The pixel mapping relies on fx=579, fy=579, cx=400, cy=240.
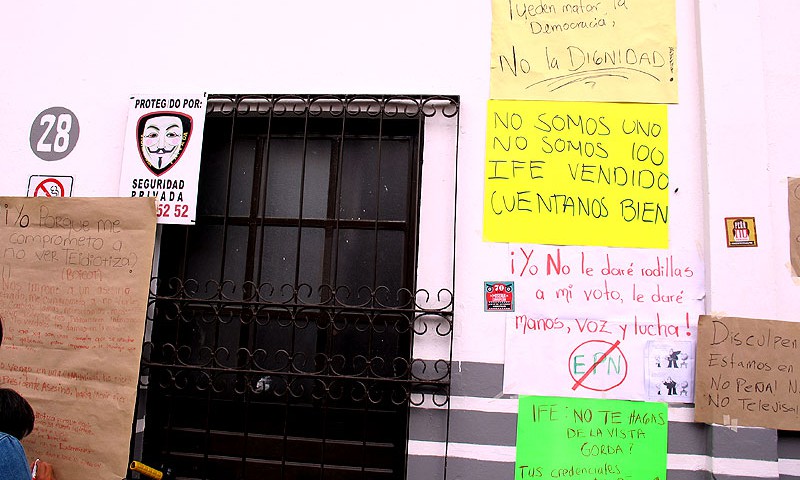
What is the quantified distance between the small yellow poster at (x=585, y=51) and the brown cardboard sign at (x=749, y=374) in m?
1.37

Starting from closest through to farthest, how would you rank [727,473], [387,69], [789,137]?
1. [727,473]
2. [789,137]
3. [387,69]

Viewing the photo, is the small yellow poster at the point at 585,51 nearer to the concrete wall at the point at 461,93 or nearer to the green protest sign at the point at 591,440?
the concrete wall at the point at 461,93

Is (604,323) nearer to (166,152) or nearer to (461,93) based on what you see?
(461,93)

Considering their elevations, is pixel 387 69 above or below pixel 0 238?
above

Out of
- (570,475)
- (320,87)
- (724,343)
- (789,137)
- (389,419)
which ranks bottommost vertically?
(570,475)

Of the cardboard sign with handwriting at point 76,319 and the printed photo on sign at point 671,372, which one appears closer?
the printed photo on sign at point 671,372

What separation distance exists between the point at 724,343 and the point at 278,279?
2530 mm

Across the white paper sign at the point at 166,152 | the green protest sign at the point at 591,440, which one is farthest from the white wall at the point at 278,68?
the green protest sign at the point at 591,440

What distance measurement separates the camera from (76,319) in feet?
11.1

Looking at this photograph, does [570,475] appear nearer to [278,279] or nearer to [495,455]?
[495,455]

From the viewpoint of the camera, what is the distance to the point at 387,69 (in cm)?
347

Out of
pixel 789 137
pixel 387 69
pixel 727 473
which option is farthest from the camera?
pixel 387 69

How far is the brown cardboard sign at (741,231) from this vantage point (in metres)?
3.13

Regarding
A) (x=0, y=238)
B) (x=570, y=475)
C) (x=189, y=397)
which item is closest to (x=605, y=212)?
(x=570, y=475)
